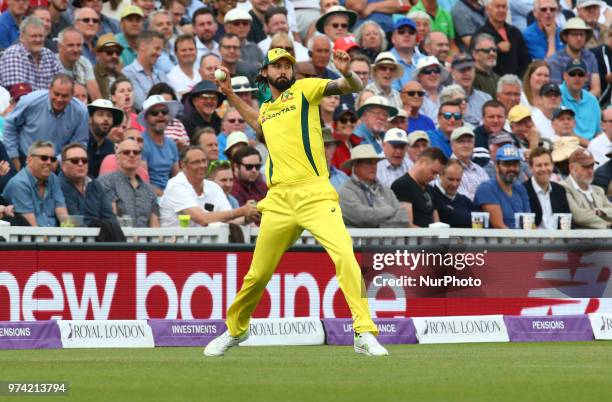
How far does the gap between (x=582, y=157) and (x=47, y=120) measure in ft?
22.0

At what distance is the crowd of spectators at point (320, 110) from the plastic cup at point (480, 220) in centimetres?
42

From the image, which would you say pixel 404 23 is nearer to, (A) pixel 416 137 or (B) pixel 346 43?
(B) pixel 346 43

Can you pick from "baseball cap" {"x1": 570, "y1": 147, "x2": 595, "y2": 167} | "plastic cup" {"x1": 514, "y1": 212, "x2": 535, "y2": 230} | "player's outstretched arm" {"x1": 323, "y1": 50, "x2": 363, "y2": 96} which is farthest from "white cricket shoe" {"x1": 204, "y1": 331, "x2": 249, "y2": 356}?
"baseball cap" {"x1": 570, "y1": 147, "x2": 595, "y2": 167}

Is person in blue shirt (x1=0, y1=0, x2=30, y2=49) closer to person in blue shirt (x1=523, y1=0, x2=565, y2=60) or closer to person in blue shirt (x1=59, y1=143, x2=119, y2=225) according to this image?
person in blue shirt (x1=59, y1=143, x2=119, y2=225)

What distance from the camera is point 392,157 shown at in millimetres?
17750

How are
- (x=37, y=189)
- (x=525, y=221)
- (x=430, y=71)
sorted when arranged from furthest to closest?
(x=430, y=71) → (x=525, y=221) → (x=37, y=189)

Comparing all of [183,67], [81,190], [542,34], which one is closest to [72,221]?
[81,190]

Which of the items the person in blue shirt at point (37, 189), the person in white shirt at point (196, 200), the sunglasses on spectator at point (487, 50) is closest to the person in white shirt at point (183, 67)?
the person in white shirt at point (196, 200)

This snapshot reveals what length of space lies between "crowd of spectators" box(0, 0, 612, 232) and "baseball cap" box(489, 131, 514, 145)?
0.07ft

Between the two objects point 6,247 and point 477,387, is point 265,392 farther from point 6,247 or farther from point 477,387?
point 6,247

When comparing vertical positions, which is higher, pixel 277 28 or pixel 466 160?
pixel 277 28

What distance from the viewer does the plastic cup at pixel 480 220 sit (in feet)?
53.4

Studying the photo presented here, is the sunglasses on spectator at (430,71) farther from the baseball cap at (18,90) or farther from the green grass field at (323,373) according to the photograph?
the green grass field at (323,373)

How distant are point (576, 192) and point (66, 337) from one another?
7.26 meters
